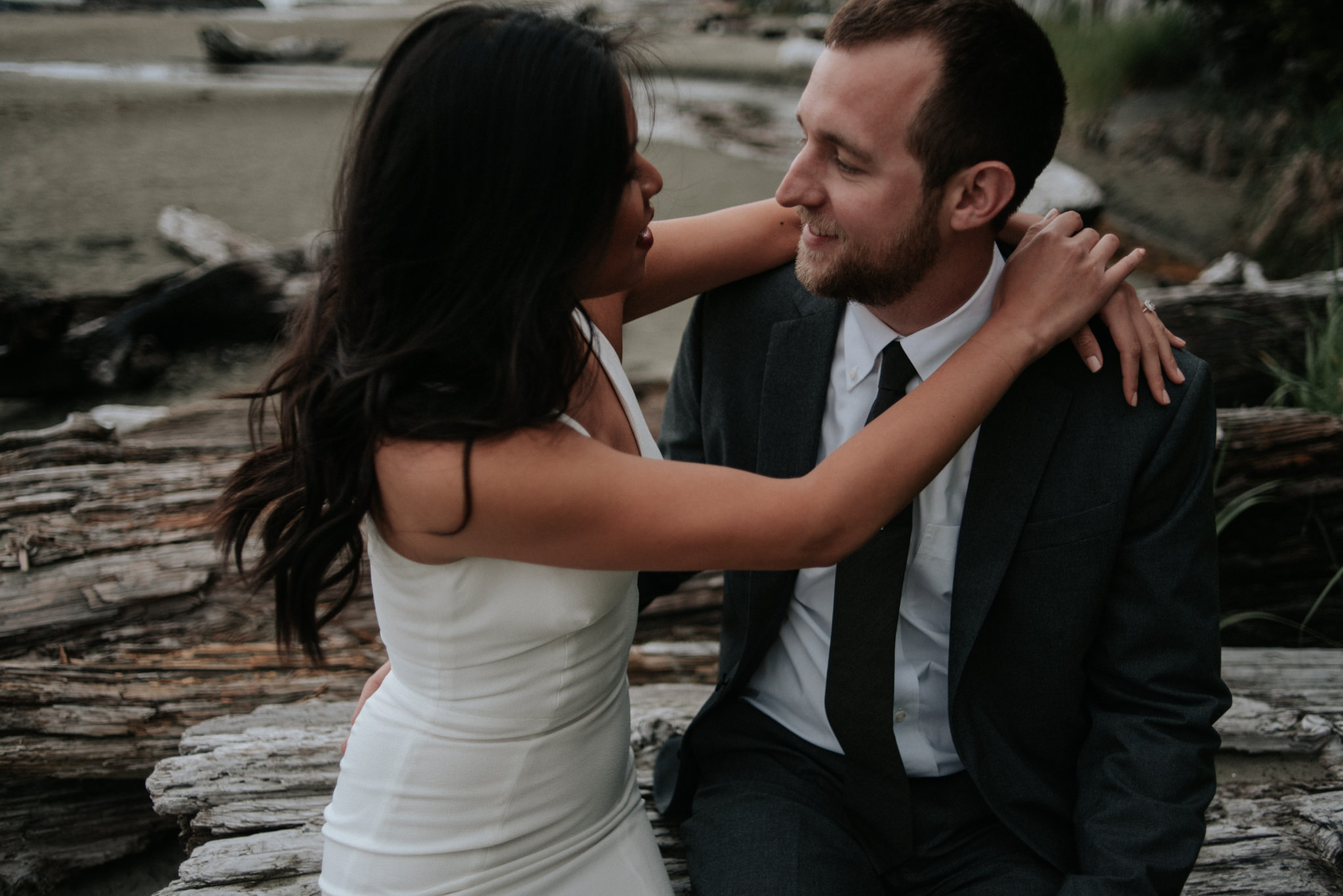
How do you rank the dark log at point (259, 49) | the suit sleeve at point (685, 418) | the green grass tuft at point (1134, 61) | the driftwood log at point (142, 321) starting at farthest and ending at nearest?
the dark log at point (259, 49) < the green grass tuft at point (1134, 61) < the driftwood log at point (142, 321) < the suit sleeve at point (685, 418)

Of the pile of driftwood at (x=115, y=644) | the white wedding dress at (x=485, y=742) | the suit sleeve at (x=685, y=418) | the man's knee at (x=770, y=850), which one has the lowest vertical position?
the pile of driftwood at (x=115, y=644)

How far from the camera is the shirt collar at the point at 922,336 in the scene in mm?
1923

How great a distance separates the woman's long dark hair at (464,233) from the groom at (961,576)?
584 millimetres

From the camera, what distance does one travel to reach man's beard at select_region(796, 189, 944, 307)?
73.6 inches

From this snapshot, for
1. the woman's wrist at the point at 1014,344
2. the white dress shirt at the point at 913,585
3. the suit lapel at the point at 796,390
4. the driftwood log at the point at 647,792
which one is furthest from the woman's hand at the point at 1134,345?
the driftwood log at the point at 647,792

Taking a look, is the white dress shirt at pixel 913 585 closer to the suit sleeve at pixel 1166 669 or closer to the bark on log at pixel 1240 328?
the suit sleeve at pixel 1166 669

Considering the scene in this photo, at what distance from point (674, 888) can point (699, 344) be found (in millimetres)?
1141

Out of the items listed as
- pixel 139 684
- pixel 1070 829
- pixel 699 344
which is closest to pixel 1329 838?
pixel 1070 829

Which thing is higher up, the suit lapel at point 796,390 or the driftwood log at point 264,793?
the suit lapel at point 796,390

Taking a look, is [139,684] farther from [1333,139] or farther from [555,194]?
[1333,139]

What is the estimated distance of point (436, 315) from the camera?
1.46 m

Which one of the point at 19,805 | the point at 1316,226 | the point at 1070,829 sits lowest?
the point at 19,805

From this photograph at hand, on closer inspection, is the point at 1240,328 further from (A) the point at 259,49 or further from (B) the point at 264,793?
(A) the point at 259,49

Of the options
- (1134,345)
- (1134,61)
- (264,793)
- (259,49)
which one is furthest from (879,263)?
(259,49)
